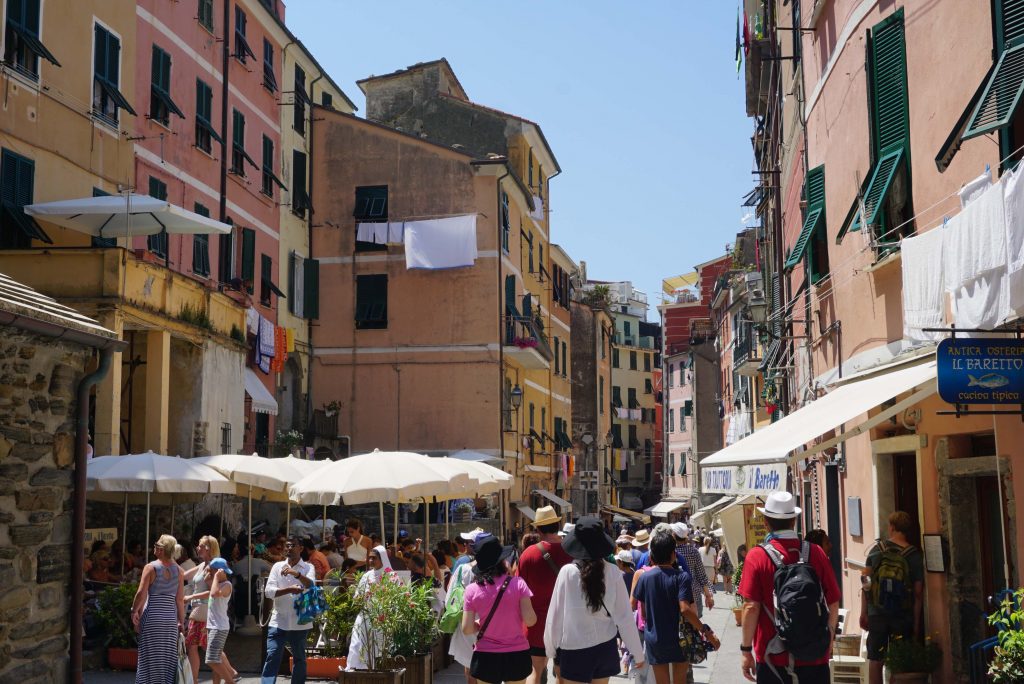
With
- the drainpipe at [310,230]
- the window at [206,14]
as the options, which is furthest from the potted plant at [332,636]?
the drainpipe at [310,230]

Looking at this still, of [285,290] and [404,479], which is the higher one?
[285,290]

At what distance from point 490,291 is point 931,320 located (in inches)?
966

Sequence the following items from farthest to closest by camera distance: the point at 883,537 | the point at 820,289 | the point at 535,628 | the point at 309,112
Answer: the point at 309,112
the point at 820,289
the point at 883,537
the point at 535,628

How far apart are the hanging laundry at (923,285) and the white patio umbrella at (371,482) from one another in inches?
300

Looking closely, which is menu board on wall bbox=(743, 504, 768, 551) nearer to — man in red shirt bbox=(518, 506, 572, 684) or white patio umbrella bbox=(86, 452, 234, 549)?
white patio umbrella bbox=(86, 452, 234, 549)

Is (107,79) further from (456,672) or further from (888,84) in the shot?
(888,84)

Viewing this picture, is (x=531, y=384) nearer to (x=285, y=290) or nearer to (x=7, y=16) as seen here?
(x=285, y=290)

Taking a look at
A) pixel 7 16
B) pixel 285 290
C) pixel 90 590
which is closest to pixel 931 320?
pixel 90 590

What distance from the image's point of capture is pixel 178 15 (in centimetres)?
2361

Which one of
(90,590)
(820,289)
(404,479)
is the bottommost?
(90,590)

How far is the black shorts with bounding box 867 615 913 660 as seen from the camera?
10.5 m

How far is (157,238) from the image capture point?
22.2 meters

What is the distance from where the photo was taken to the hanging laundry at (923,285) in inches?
332

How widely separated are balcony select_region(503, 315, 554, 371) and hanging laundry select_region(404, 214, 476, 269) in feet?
7.78
